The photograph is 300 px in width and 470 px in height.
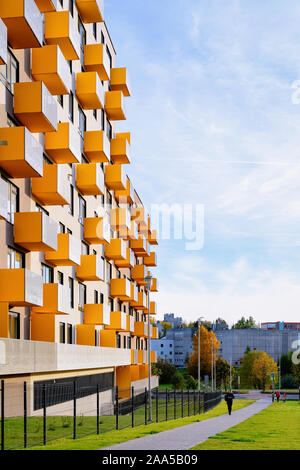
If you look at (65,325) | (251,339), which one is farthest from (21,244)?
(251,339)

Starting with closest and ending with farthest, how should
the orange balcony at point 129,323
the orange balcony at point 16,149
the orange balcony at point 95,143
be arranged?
the orange balcony at point 16,149 < the orange balcony at point 95,143 < the orange balcony at point 129,323

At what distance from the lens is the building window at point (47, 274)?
111ft

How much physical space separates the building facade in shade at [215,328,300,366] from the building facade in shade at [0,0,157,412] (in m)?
130

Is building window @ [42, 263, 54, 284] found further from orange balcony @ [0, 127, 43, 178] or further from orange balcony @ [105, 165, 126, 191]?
orange balcony @ [105, 165, 126, 191]

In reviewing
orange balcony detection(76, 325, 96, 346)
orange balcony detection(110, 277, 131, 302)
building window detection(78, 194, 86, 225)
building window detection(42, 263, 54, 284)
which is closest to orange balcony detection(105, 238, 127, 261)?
orange balcony detection(110, 277, 131, 302)

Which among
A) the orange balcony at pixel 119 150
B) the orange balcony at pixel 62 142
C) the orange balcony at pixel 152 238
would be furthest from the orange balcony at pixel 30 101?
the orange balcony at pixel 152 238

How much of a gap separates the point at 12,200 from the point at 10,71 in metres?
5.94

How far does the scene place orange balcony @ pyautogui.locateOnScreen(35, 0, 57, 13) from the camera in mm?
32487

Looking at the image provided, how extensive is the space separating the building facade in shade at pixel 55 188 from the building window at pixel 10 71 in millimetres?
47

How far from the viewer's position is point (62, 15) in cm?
3353

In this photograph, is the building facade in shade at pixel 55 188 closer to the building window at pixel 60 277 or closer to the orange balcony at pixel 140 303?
the building window at pixel 60 277

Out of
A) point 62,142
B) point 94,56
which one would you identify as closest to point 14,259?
point 62,142

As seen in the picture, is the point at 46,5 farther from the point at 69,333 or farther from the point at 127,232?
the point at 127,232

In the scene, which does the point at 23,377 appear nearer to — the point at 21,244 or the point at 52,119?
the point at 21,244
